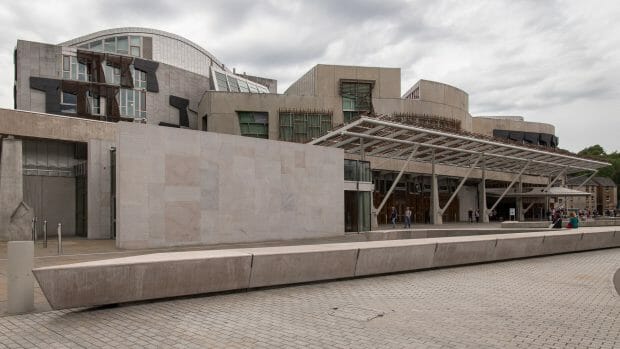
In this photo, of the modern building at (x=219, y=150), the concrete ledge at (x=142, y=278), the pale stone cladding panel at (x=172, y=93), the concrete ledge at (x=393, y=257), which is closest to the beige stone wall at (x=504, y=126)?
the modern building at (x=219, y=150)

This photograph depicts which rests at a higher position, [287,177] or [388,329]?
[287,177]

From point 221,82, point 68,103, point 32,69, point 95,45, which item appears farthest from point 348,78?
point 95,45

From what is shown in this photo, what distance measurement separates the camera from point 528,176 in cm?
6169

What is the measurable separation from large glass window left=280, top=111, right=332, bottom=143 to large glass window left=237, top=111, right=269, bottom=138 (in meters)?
1.58

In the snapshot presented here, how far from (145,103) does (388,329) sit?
4202cm

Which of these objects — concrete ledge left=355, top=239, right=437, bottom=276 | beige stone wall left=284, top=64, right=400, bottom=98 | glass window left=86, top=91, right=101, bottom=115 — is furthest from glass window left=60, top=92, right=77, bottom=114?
concrete ledge left=355, top=239, right=437, bottom=276

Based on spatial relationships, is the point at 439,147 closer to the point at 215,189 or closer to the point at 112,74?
the point at 215,189

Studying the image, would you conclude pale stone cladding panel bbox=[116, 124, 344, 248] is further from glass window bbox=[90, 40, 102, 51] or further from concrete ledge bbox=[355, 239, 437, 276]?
glass window bbox=[90, 40, 102, 51]

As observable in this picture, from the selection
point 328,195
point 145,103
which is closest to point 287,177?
point 328,195

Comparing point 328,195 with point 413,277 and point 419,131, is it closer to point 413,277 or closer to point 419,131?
point 419,131

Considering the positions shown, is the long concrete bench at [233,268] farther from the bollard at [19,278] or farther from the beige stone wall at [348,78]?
the beige stone wall at [348,78]

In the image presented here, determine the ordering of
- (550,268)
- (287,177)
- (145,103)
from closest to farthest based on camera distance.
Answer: (550,268) < (287,177) < (145,103)

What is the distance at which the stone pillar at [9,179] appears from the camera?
24938 millimetres

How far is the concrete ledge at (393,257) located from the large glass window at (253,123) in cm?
3246
